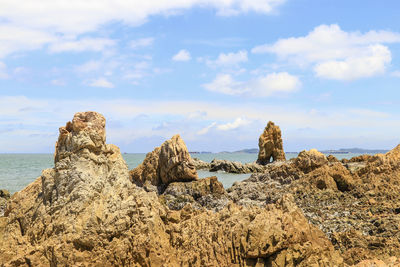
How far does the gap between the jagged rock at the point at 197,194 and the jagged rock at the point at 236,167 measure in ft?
108

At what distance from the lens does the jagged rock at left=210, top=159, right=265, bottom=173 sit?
5903cm

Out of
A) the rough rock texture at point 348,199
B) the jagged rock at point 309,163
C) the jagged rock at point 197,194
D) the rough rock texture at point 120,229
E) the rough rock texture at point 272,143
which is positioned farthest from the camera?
the rough rock texture at point 272,143

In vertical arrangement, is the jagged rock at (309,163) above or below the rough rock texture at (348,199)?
above

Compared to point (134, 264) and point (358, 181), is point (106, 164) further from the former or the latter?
point (358, 181)

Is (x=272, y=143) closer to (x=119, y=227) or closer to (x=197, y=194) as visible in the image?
(x=197, y=194)

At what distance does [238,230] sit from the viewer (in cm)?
632

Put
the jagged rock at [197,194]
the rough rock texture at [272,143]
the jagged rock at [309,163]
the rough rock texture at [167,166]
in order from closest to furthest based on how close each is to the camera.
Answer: the jagged rock at [197,194]
the rough rock texture at [167,166]
the jagged rock at [309,163]
the rough rock texture at [272,143]

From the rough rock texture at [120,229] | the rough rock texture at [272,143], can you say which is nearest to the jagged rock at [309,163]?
the rough rock texture at [120,229]

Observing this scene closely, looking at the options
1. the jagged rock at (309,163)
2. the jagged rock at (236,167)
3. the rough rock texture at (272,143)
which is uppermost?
the rough rock texture at (272,143)

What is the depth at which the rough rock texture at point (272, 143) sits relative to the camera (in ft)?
206

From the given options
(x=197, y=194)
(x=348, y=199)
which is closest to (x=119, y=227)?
(x=348, y=199)

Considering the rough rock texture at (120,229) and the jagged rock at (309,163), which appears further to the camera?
the jagged rock at (309,163)

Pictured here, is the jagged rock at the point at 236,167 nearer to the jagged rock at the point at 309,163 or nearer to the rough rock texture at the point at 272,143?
the rough rock texture at the point at 272,143

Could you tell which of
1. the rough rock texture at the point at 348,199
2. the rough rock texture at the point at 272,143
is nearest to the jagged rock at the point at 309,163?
the rough rock texture at the point at 348,199
